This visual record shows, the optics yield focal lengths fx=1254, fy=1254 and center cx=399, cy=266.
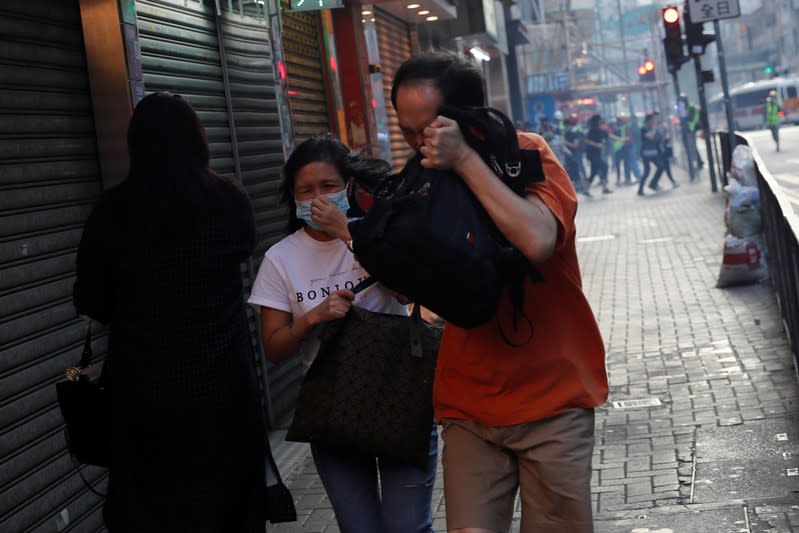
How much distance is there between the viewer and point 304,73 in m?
10.7

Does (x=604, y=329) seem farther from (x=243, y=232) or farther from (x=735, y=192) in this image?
(x=243, y=232)

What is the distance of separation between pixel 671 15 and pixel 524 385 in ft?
70.1

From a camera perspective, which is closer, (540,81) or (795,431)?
(795,431)

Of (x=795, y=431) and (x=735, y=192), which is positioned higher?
(x=735, y=192)

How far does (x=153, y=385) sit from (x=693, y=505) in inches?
115

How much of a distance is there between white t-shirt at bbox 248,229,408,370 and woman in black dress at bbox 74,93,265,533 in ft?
0.62

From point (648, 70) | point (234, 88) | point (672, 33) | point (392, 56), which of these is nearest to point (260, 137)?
point (234, 88)

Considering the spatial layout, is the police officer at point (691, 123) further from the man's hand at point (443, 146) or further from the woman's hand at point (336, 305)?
the man's hand at point (443, 146)

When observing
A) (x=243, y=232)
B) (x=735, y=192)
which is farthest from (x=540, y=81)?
(x=243, y=232)

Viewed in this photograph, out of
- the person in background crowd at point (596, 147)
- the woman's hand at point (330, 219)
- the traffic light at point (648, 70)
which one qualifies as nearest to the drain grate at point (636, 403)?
the woman's hand at point (330, 219)

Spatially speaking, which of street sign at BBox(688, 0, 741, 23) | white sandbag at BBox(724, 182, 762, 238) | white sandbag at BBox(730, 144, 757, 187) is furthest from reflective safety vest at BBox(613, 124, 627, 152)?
white sandbag at BBox(724, 182, 762, 238)

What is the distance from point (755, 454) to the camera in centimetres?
626

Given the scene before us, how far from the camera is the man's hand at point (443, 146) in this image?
2787mm

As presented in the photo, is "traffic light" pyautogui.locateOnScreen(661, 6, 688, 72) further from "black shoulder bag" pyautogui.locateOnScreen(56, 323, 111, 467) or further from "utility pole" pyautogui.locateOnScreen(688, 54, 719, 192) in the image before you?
"black shoulder bag" pyautogui.locateOnScreen(56, 323, 111, 467)
